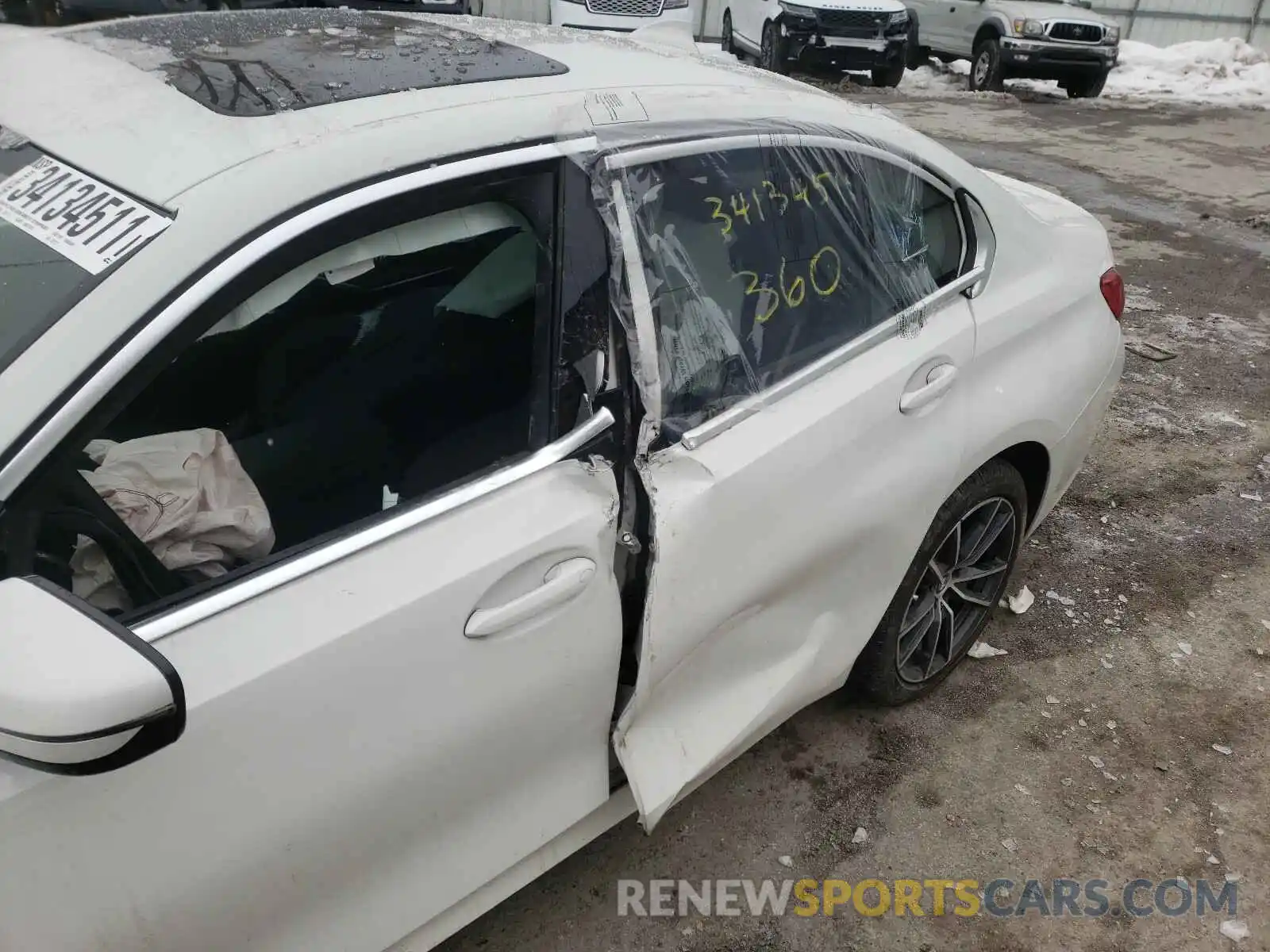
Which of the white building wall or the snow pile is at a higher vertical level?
the white building wall

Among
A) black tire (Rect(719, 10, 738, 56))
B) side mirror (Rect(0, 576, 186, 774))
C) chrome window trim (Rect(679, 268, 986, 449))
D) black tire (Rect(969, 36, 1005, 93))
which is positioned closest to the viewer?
side mirror (Rect(0, 576, 186, 774))

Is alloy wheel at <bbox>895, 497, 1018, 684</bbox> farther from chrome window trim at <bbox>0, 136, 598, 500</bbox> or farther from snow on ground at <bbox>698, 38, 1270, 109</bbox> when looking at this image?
snow on ground at <bbox>698, 38, 1270, 109</bbox>

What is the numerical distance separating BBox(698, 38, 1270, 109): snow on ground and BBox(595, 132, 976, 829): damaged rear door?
11585mm

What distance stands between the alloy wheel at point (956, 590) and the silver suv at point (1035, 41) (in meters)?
10.9

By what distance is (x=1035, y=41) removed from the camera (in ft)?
39.0

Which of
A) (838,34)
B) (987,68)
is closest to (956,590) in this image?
(838,34)

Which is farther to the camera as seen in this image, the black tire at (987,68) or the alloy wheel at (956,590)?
the black tire at (987,68)

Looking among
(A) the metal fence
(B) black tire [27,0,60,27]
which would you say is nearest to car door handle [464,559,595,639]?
(B) black tire [27,0,60,27]

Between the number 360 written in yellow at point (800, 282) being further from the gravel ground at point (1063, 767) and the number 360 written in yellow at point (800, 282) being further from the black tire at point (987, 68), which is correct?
the black tire at point (987, 68)

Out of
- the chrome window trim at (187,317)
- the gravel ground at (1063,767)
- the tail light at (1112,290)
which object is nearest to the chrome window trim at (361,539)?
the chrome window trim at (187,317)

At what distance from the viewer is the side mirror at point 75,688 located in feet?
3.32

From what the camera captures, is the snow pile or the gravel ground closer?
the gravel ground

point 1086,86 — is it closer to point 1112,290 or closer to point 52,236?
point 1112,290

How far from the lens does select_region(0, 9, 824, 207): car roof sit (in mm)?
1383
